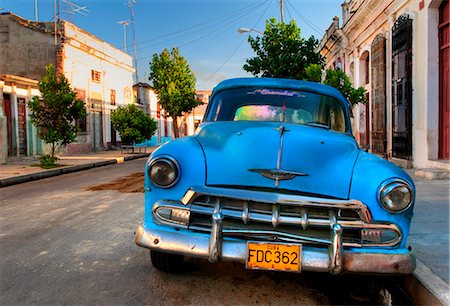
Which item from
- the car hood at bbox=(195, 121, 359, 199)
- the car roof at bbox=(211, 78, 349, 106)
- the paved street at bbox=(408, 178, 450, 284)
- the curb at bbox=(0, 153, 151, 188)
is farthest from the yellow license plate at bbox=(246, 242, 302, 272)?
the curb at bbox=(0, 153, 151, 188)

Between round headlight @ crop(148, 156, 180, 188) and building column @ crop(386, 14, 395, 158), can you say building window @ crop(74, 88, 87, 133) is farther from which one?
round headlight @ crop(148, 156, 180, 188)

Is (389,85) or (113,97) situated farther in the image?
(113,97)

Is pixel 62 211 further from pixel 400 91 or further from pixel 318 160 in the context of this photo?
pixel 400 91

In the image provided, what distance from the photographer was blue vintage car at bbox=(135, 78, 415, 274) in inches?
102

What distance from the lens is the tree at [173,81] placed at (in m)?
31.0

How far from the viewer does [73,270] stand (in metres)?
3.47

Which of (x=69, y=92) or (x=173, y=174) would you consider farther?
(x=69, y=92)

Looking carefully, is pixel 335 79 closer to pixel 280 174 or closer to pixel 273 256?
pixel 280 174

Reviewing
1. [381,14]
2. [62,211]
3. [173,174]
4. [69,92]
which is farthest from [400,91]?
[69,92]

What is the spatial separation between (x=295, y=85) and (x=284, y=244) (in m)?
2.21

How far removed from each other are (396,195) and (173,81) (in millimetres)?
29921

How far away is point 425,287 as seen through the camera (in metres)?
2.96

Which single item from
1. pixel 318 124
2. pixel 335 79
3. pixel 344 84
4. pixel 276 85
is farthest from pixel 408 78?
pixel 318 124

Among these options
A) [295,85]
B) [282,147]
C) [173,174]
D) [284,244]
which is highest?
[295,85]
